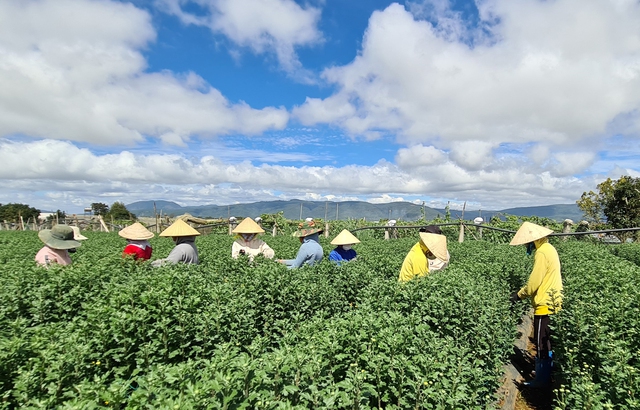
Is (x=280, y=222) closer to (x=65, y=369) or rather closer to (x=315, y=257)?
(x=315, y=257)

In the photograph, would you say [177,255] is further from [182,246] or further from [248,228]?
[248,228]

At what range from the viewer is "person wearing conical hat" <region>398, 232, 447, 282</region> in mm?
5773

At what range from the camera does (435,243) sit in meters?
5.98

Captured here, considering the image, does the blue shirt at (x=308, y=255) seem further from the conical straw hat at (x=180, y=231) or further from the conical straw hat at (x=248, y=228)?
the conical straw hat at (x=180, y=231)

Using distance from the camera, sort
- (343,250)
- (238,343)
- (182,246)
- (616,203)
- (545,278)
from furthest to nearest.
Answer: (616,203), (343,250), (182,246), (545,278), (238,343)

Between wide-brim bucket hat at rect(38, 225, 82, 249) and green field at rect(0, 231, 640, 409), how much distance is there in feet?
2.19

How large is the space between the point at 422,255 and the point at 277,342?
9.78 feet

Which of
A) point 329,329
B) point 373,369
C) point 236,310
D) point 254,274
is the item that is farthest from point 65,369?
point 254,274

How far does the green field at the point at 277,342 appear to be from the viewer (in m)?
2.21

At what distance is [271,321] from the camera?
445cm

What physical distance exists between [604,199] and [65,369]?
42468 mm

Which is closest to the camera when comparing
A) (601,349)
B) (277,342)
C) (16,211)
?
(601,349)

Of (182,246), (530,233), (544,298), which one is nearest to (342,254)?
(182,246)

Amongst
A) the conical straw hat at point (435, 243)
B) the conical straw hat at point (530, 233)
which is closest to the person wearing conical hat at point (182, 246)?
the conical straw hat at point (435, 243)
